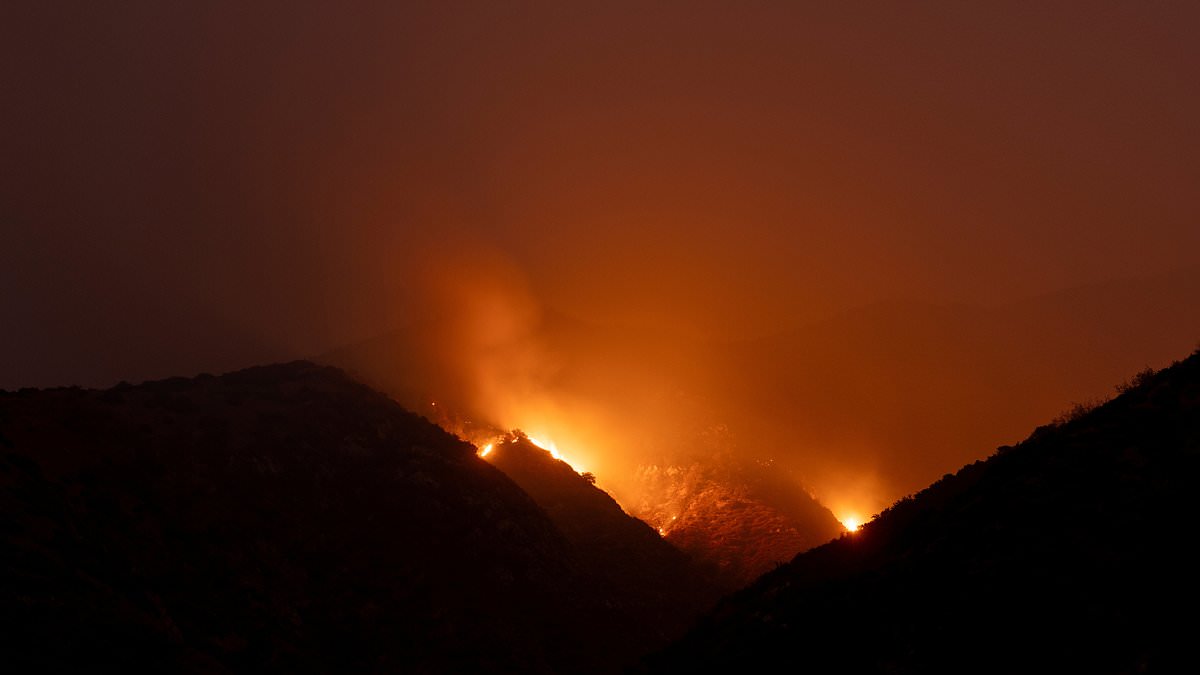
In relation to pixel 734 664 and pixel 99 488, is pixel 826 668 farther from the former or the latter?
pixel 99 488

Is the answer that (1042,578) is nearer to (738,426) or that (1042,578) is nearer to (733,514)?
(733,514)

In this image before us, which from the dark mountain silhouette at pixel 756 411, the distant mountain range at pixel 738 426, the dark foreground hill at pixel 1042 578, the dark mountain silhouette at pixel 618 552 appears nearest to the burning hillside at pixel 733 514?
the distant mountain range at pixel 738 426

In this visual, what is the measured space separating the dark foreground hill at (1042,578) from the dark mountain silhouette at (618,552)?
27.3 metres

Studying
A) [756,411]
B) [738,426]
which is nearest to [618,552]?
[738,426]

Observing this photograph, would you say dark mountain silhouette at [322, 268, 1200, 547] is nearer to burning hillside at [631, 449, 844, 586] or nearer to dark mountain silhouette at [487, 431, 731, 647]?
burning hillside at [631, 449, 844, 586]

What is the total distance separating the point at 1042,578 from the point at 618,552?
2117 inches

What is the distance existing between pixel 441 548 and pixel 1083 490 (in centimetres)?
4553

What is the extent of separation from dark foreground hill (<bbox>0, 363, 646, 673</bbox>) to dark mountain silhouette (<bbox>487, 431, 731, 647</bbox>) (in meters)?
3.56

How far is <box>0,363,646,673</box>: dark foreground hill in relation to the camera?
26.7 m

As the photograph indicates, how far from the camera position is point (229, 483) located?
165 feet

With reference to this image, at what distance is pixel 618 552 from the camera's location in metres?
65.6

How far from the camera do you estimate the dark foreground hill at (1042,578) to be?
13.2 meters

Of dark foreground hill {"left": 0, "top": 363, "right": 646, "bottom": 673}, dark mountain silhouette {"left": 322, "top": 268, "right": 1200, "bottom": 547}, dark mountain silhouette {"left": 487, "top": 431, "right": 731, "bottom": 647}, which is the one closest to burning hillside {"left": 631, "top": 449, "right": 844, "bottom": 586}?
dark mountain silhouette {"left": 322, "top": 268, "right": 1200, "bottom": 547}

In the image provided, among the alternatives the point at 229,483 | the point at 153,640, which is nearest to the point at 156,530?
the point at 229,483
